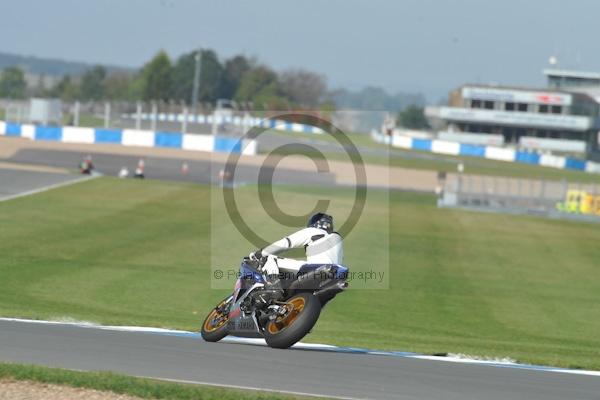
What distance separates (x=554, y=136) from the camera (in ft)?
456

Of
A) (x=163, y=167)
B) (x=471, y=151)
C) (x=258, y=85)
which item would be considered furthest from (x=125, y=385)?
(x=258, y=85)

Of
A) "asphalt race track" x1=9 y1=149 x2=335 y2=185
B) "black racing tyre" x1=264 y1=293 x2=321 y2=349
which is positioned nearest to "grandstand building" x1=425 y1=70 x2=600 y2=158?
"asphalt race track" x1=9 y1=149 x2=335 y2=185

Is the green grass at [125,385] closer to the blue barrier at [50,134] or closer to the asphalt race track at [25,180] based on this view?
the asphalt race track at [25,180]


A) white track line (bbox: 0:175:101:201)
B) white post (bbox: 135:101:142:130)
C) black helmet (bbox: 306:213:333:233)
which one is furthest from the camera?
white post (bbox: 135:101:142:130)

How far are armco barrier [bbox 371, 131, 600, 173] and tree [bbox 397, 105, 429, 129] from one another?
64.3 m

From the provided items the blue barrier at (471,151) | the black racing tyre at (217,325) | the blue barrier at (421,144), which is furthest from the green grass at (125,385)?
the blue barrier at (421,144)

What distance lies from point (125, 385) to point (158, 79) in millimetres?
160919

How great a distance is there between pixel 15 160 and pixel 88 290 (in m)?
38.3

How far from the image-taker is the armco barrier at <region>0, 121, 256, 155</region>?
7125cm

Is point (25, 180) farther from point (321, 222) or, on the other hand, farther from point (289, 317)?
point (321, 222)

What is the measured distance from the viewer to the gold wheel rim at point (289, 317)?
12719 mm

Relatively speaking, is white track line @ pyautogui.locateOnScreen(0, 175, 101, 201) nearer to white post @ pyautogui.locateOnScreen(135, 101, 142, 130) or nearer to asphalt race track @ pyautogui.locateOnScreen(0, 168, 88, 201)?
asphalt race track @ pyautogui.locateOnScreen(0, 168, 88, 201)

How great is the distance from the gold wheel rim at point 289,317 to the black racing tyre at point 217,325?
0.73m

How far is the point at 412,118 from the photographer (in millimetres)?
183125
